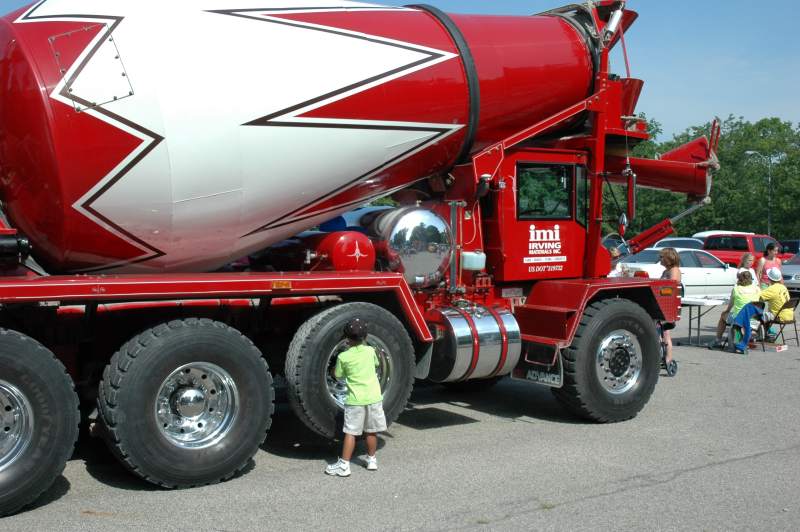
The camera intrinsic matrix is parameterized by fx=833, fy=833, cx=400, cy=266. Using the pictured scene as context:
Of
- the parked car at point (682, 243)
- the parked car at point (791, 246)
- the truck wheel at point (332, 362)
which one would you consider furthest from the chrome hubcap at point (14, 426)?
A: the parked car at point (791, 246)

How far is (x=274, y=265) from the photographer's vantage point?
7195mm

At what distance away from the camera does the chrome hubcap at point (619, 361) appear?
7.99 m

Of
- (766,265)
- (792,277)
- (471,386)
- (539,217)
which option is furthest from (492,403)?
(792,277)

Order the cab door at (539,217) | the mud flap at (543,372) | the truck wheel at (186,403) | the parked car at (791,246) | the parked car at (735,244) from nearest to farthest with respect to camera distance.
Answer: the truck wheel at (186,403) < the mud flap at (543,372) < the cab door at (539,217) < the parked car at (735,244) < the parked car at (791,246)

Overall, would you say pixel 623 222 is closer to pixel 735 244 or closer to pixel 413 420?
pixel 413 420

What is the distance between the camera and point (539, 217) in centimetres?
819

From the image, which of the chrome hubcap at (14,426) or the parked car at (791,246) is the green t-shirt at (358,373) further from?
the parked car at (791,246)

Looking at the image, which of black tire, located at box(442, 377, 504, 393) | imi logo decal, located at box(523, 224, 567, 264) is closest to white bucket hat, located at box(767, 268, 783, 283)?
black tire, located at box(442, 377, 504, 393)

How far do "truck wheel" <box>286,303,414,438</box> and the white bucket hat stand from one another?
30.8 feet

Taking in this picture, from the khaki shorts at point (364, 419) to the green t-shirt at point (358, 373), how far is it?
0.17 feet

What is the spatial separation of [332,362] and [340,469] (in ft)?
2.77

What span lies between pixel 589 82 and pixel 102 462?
5.63 metres

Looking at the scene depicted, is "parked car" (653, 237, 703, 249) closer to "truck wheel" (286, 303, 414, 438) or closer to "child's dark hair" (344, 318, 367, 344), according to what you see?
"truck wheel" (286, 303, 414, 438)

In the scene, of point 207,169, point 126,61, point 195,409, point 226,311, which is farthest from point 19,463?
point 126,61
